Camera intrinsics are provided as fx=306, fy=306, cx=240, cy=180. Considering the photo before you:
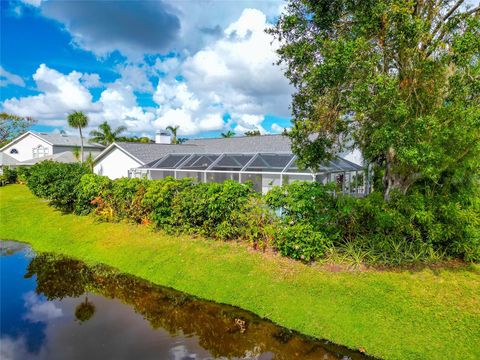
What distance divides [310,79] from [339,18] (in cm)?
243

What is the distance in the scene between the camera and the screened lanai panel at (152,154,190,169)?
66.7 feet

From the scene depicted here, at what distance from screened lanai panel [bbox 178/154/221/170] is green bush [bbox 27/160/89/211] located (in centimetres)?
594

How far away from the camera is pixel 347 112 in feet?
28.3

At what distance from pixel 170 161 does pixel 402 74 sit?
1602cm

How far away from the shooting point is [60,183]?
54.9ft

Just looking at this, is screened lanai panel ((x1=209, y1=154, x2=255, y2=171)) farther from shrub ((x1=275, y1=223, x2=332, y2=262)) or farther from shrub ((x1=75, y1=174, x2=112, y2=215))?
shrub ((x1=275, y1=223, x2=332, y2=262))

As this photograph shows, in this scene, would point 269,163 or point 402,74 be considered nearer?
point 402,74

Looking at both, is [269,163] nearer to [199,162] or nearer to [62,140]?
[199,162]

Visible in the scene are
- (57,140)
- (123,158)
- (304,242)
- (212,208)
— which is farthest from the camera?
(57,140)

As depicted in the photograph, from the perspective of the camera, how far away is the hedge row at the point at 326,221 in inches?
350

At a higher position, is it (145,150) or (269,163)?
(145,150)

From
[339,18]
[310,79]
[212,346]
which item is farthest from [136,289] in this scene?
[339,18]

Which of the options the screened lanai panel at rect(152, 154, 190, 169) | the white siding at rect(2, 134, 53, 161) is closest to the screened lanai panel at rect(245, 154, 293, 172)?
the screened lanai panel at rect(152, 154, 190, 169)

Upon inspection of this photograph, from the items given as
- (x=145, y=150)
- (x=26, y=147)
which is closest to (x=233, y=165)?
(x=145, y=150)
